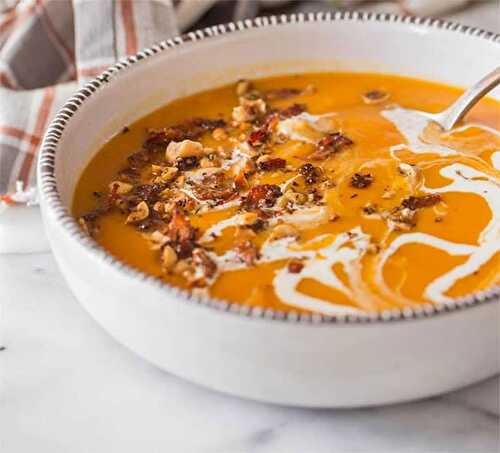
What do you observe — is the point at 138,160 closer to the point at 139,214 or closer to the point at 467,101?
the point at 139,214

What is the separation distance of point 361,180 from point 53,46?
103 centimetres

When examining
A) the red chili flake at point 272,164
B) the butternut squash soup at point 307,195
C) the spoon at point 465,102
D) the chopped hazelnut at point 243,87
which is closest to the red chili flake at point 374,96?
the butternut squash soup at point 307,195

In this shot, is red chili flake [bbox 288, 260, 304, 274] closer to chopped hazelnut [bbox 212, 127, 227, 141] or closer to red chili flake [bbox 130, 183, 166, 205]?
red chili flake [bbox 130, 183, 166, 205]

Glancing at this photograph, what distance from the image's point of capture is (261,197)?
→ 6.20 ft

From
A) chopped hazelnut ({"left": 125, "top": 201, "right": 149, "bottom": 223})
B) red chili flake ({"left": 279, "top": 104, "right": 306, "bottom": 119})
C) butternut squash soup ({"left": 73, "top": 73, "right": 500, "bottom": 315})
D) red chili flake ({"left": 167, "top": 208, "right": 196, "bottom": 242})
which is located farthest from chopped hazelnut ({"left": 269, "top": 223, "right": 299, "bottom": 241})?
red chili flake ({"left": 279, "top": 104, "right": 306, "bottom": 119})

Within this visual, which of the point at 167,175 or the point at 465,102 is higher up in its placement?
the point at 465,102

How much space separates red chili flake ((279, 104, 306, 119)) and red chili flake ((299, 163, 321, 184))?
0.24 metres

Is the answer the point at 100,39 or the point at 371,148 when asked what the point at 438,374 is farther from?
the point at 100,39

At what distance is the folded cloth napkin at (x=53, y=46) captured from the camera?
7.45 feet

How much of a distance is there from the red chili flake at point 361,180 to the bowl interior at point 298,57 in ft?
1.62

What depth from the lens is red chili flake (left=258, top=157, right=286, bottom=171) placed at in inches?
78.3

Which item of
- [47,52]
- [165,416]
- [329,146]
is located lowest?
[47,52]

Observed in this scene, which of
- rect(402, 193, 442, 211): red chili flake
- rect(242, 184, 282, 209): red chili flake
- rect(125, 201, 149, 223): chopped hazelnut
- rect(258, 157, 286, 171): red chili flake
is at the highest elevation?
rect(402, 193, 442, 211): red chili flake

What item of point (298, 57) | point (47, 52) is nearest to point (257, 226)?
point (298, 57)
